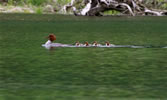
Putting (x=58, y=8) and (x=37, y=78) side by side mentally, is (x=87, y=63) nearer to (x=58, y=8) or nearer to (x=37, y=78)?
(x=37, y=78)

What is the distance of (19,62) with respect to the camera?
19.5 m

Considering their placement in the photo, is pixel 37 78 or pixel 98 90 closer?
pixel 98 90

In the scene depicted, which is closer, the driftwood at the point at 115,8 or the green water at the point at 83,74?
the green water at the point at 83,74

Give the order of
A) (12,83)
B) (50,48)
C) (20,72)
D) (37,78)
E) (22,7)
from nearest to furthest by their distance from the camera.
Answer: (12,83), (37,78), (20,72), (50,48), (22,7)

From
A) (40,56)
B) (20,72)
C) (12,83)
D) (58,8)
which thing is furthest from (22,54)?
(58,8)

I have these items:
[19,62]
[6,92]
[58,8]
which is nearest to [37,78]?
[6,92]

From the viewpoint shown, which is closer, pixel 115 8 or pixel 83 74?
pixel 83 74

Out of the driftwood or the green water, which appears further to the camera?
the driftwood

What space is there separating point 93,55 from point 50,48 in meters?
4.16

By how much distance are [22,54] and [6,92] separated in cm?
934

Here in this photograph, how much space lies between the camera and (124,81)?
14.9 metres

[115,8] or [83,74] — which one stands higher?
[115,8]

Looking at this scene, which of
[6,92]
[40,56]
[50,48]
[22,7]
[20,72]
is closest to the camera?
[6,92]

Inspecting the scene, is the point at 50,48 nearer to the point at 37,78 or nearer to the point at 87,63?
the point at 87,63
